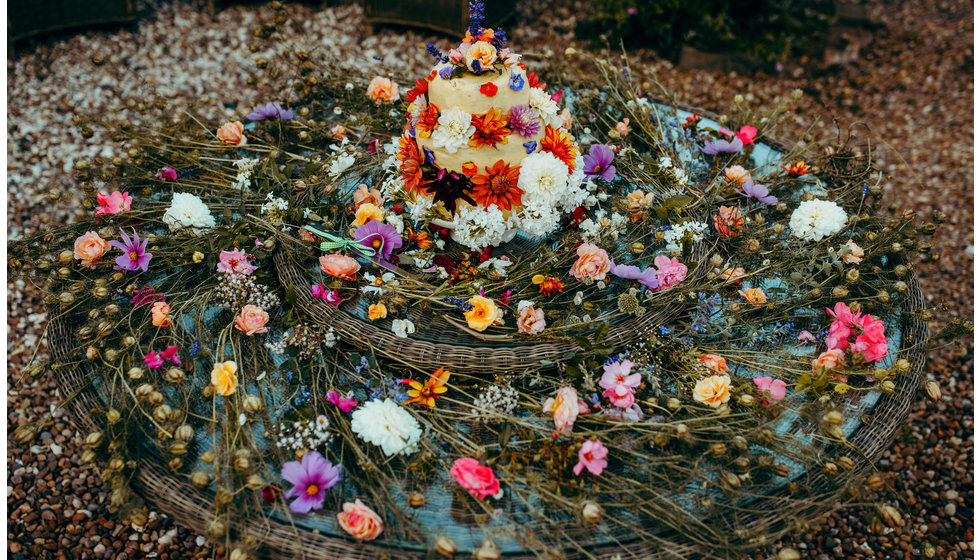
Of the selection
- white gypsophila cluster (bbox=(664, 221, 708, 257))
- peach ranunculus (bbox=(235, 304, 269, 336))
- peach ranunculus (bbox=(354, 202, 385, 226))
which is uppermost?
white gypsophila cluster (bbox=(664, 221, 708, 257))

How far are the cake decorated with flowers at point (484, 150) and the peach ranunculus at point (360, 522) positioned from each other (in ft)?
3.38

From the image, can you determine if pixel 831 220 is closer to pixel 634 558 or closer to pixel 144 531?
pixel 634 558

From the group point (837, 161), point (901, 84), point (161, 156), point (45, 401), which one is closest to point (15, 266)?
point (161, 156)

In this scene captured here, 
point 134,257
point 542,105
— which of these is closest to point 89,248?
point 134,257

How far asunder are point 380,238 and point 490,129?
0.58 metres

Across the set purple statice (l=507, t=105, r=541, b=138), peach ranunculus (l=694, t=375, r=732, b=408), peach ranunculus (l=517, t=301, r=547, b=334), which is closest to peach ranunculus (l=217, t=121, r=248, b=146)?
purple statice (l=507, t=105, r=541, b=138)

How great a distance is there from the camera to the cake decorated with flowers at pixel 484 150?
2.17 metres

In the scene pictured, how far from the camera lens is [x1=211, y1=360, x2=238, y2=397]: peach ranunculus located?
6.56 feet

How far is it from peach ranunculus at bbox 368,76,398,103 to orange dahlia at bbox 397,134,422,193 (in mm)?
962

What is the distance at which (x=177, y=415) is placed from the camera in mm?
1960

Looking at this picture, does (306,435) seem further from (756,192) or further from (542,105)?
(756,192)

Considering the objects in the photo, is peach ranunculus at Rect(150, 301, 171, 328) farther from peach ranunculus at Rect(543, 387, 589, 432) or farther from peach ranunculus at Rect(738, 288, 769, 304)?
peach ranunculus at Rect(738, 288, 769, 304)

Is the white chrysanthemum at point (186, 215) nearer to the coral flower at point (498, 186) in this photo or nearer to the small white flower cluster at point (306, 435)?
the small white flower cluster at point (306, 435)

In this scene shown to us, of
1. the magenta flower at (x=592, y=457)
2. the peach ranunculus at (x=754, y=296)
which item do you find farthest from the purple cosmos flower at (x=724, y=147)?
the magenta flower at (x=592, y=457)
